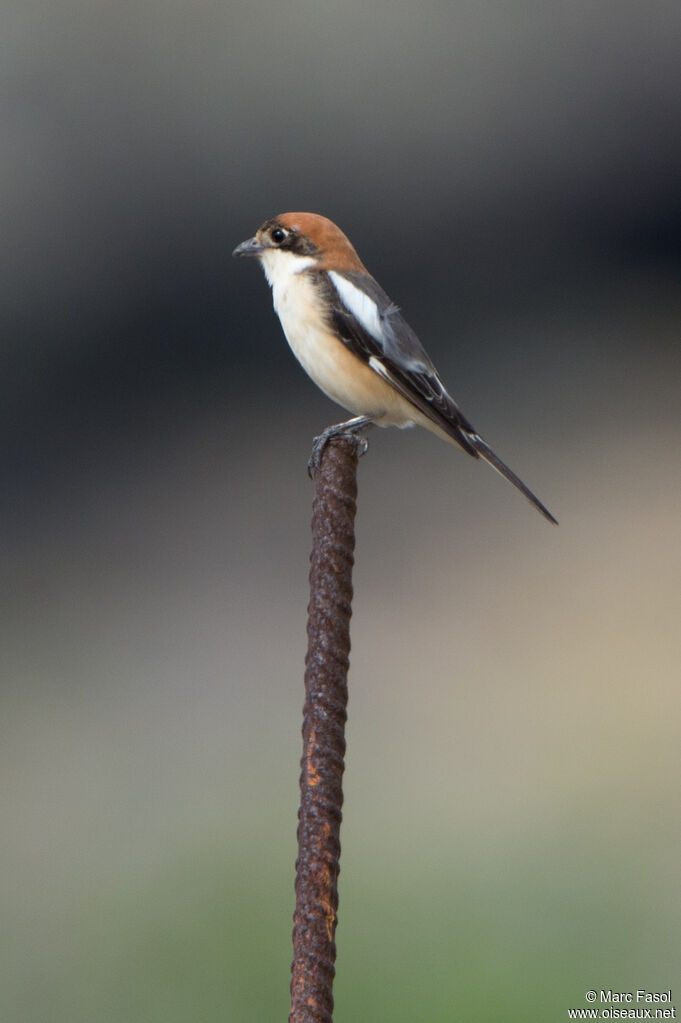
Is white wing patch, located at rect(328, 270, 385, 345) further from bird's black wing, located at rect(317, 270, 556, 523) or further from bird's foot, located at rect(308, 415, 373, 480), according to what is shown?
bird's foot, located at rect(308, 415, 373, 480)

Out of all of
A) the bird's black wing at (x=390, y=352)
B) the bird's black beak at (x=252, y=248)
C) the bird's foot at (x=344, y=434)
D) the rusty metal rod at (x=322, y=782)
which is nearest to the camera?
the rusty metal rod at (x=322, y=782)

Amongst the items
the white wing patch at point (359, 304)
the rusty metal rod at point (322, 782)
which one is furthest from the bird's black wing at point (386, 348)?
the rusty metal rod at point (322, 782)

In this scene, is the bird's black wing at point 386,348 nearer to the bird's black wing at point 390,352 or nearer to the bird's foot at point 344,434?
the bird's black wing at point 390,352

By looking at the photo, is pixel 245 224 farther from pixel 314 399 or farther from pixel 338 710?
pixel 338 710

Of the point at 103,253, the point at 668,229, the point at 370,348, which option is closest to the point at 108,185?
the point at 103,253

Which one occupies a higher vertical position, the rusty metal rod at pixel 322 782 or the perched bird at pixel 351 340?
the perched bird at pixel 351 340

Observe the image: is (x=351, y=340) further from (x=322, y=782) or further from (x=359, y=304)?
(x=322, y=782)

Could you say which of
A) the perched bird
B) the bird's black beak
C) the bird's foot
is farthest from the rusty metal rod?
the bird's black beak
